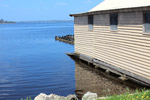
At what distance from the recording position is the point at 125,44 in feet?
57.5

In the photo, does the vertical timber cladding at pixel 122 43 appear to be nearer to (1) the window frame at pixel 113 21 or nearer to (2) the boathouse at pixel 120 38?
(2) the boathouse at pixel 120 38

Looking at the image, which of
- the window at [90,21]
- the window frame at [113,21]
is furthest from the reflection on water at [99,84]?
the window at [90,21]

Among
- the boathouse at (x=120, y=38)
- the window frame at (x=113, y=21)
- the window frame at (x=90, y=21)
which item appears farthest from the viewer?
the window frame at (x=90, y=21)

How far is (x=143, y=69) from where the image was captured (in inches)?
611

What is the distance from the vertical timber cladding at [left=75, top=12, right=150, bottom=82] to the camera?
614 inches

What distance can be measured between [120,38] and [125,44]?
2.76 ft

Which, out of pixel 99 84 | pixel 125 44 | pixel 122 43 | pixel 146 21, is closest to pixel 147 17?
pixel 146 21

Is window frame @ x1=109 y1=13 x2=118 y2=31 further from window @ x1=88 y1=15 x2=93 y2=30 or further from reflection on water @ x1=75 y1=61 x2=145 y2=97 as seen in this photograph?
reflection on water @ x1=75 y1=61 x2=145 y2=97

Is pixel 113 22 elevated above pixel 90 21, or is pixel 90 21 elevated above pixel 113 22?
pixel 90 21

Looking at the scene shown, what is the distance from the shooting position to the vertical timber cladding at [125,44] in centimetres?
1552

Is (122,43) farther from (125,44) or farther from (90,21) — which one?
(90,21)

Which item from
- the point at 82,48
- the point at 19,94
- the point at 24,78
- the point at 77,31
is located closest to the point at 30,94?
the point at 19,94

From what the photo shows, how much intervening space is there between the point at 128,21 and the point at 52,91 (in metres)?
7.36

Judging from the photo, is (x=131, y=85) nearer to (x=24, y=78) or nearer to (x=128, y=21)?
(x=128, y=21)
